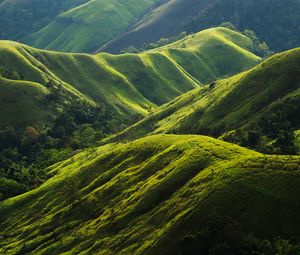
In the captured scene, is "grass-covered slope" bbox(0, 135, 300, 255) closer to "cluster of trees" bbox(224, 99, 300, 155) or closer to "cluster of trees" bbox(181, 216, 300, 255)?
"cluster of trees" bbox(181, 216, 300, 255)

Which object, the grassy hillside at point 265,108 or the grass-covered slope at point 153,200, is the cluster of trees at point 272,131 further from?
the grass-covered slope at point 153,200

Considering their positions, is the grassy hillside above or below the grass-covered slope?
below

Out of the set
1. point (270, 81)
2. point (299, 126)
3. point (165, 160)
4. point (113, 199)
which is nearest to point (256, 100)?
point (270, 81)

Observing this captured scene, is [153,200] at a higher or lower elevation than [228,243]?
lower

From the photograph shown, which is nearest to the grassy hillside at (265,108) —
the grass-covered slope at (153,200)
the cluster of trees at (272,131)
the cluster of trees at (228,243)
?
the cluster of trees at (272,131)

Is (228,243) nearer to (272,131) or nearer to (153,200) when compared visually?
(153,200)

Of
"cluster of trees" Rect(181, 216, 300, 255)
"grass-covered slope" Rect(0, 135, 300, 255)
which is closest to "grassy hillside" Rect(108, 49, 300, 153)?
"grass-covered slope" Rect(0, 135, 300, 255)

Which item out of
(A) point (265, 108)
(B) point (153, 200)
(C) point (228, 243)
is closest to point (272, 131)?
(A) point (265, 108)
